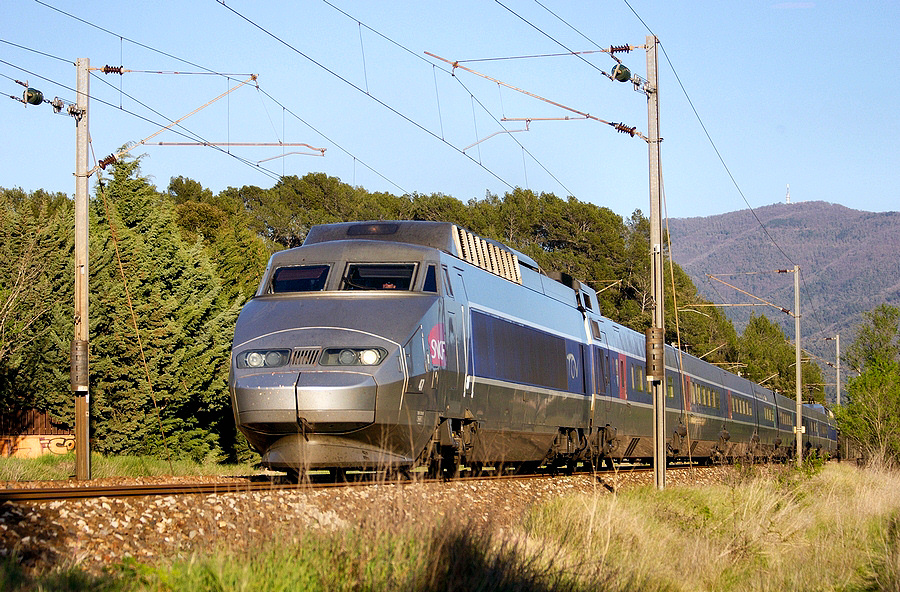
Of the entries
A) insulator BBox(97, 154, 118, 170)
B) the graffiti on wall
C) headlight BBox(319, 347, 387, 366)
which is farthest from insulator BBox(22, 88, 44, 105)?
A: the graffiti on wall

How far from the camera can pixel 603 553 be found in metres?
10.4

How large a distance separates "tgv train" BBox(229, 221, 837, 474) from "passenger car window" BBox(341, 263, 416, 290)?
0.8 inches

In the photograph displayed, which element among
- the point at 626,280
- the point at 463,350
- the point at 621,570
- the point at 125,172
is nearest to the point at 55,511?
the point at 621,570

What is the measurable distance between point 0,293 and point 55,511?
2260cm

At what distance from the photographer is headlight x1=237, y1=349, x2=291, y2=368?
13.1 m

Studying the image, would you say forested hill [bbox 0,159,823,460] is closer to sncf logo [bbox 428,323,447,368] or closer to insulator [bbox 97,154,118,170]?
insulator [bbox 97,154,118,170]

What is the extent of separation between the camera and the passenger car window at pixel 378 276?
48.1 ft

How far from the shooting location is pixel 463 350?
15281mm

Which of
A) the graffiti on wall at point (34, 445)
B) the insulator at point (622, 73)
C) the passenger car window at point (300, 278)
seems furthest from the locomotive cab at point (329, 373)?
the graffiti on wall at point (34, 445)

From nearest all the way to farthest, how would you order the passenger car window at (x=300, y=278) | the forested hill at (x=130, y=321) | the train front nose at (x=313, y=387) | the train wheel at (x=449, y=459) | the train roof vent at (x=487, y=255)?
the train front nose at (x=313, y=387)
the passenger car window at (x=300, y=278)
the train wheel at (x=449, y=459)
the train roof vent at (x=487, y=255)
the forested hill at (x=130, y=321)

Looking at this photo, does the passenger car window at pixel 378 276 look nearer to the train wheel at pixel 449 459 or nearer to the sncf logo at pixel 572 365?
the train wheel at pixel 449 459

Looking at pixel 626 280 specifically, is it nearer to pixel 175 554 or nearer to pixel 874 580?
pixel 874 580

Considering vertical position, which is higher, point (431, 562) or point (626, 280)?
point (626, 280)

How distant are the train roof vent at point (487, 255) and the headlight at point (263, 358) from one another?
4.14 m
